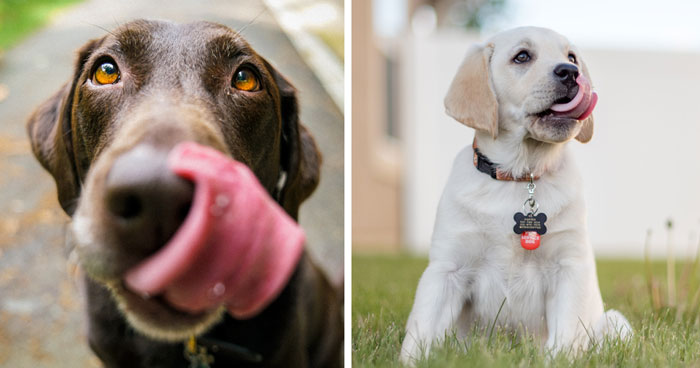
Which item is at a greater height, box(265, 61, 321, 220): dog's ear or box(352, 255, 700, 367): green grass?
box(265, 61, 321, 220): dog's ear

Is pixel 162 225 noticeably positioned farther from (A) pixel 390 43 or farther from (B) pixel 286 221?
(A) pixel 390 43

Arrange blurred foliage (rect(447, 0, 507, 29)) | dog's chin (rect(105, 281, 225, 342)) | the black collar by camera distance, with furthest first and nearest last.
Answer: blurred foliage (rect(447, 0, 507, 29)), the black collar, dog's chin (rect(105, 281, 225, 342))

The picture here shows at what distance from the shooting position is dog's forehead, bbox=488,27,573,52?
1.95 metres

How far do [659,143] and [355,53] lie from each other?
4.05 metres

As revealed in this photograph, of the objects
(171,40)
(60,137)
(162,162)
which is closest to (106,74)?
(171,40)

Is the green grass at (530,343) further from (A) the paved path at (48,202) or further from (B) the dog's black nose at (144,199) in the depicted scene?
(B) the dog's black nose at (144,199)

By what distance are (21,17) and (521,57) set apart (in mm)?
1856

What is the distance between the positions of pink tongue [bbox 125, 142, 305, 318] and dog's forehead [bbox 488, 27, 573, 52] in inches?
42.2

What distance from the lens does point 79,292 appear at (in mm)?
2221

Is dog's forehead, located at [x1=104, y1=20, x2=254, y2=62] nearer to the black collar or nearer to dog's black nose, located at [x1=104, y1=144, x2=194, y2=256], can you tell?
dog's black nose, located at [x1=104, y1=144, x2=194, y2=256]

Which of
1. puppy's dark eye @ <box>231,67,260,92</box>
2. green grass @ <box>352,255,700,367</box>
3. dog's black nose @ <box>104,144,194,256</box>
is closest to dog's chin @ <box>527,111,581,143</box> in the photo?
green grass @ <box>352,255,700,367</box>

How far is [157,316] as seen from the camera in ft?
5.18

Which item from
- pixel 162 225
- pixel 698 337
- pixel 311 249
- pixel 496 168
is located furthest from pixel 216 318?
pixel 698 337

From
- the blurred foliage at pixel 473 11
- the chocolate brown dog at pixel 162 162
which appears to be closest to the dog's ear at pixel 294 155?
the chocolate brown dog at pixel 162 162
